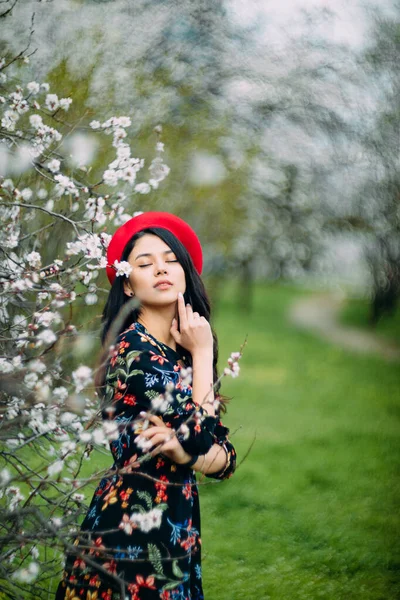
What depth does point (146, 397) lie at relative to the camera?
1765 millimetres

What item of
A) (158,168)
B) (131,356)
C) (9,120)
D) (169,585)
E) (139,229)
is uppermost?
(158,168)

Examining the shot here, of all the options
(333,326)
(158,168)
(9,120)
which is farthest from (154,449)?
(333,326)

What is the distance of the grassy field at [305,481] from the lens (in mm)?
3572

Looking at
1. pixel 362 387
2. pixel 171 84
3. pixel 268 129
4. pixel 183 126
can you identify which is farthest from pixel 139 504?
pixel 362 387

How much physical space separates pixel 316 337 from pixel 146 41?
A: 6.51 metres

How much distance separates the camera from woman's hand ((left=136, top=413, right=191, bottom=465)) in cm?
162

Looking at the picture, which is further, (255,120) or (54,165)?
(255,120)

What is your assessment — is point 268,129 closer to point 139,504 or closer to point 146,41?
point 146,41

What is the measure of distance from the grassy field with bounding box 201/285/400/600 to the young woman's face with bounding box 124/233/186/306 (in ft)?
2.07

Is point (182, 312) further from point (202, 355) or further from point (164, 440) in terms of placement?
point (164, 440)

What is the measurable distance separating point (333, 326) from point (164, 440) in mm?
9120

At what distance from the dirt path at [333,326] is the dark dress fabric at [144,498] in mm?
8307

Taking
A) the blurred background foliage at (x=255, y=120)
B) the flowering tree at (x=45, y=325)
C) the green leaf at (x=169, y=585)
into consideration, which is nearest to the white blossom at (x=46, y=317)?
the flowering tree at (x=45, y=325)

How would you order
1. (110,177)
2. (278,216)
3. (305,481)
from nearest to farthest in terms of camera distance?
(110,177)
(305,481)
(278,216)
